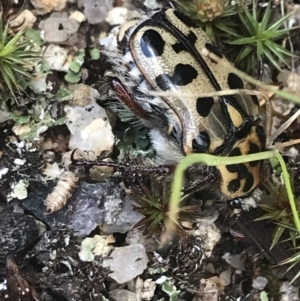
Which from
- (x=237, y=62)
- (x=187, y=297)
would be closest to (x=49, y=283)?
(x=187, y=297)

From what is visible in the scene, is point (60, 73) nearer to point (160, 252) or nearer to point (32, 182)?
point (32, 182)

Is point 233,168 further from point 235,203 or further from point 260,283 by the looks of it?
point 260,283

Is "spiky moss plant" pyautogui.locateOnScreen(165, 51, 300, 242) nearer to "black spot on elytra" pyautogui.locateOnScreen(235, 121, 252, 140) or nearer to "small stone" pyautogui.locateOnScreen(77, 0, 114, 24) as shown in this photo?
"black spot on elytra" pyautogui.locateOnScreen(235, 121, 252, 140)

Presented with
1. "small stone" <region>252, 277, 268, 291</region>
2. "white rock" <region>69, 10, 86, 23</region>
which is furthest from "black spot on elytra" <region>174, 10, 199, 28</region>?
"small stone" <region>252, 277, 268, 291</region>

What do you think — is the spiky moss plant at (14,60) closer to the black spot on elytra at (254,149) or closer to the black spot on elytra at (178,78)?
the black spot on elytra at (178,78)

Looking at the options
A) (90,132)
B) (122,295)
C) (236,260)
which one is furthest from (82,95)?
(236,260)

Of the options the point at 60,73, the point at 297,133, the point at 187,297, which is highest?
the point at 60,73

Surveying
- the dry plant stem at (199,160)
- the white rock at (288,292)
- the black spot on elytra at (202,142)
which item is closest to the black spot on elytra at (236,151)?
the black spot on elytra at (202,142)
